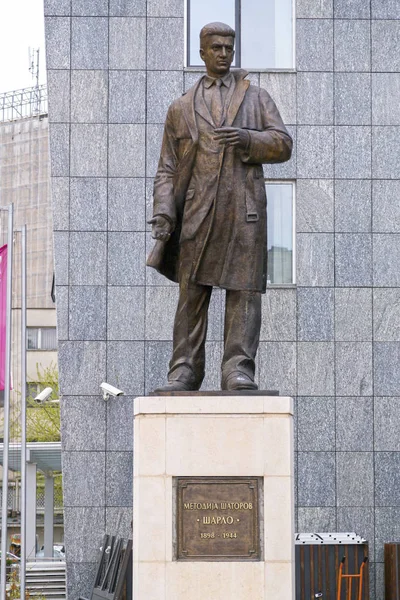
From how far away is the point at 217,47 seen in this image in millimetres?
12875

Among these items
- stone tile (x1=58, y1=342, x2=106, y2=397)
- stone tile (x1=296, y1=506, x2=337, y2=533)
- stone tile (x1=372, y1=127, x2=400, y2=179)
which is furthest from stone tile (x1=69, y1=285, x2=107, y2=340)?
stone tile (x1=372, y1=127, x2=400, y2=179)

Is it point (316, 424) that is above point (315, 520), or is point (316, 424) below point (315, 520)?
above

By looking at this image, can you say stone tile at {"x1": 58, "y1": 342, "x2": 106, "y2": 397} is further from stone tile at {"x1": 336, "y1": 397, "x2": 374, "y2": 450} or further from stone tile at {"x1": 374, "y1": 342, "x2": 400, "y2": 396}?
stone tile at {"x1": 374, "y1": 342, "x2": 400, "y2": 396}

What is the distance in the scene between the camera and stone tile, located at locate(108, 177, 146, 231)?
75.1ft

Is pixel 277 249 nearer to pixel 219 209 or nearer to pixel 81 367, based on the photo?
pixel 81 367

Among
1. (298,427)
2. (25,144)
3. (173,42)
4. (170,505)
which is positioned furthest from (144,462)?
(25,144)

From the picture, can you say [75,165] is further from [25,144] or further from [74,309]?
[25,144]

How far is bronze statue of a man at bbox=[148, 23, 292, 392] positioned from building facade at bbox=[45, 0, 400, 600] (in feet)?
30.7

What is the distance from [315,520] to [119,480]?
10.6ft

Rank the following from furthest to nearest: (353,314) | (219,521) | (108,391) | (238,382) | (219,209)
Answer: (353,314) < (108,391) < (219,209) < (238,382) < (219,521)

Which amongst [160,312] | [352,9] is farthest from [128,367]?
[352,9]

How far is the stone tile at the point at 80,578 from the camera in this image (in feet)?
74.0

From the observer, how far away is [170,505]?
39.3ft

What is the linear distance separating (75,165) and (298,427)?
5721 mm
